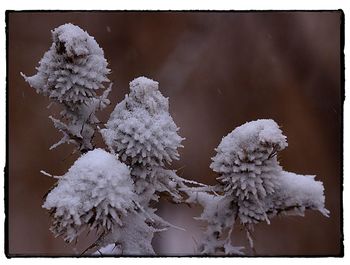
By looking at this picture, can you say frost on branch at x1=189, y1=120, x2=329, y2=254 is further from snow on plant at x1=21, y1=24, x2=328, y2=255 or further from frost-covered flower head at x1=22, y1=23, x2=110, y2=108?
frost-covered flower head at x1=22, y1=23, x2=110, y2=108

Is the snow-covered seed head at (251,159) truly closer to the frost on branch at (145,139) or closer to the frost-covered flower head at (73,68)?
the frost on branch at (145,139)

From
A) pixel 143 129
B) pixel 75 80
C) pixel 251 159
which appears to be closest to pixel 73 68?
pixel 75 80

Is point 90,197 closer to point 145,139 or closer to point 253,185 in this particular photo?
point 145,139

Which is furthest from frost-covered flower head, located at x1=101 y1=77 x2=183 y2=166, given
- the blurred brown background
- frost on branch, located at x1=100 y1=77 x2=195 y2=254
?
the blurred brown background

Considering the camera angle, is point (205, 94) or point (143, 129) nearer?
point (143, 129)

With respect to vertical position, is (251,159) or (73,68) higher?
(73,68)

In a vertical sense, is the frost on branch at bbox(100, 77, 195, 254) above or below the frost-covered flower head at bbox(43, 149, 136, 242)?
above

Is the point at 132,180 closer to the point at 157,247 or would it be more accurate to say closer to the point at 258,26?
the point at 157,247
